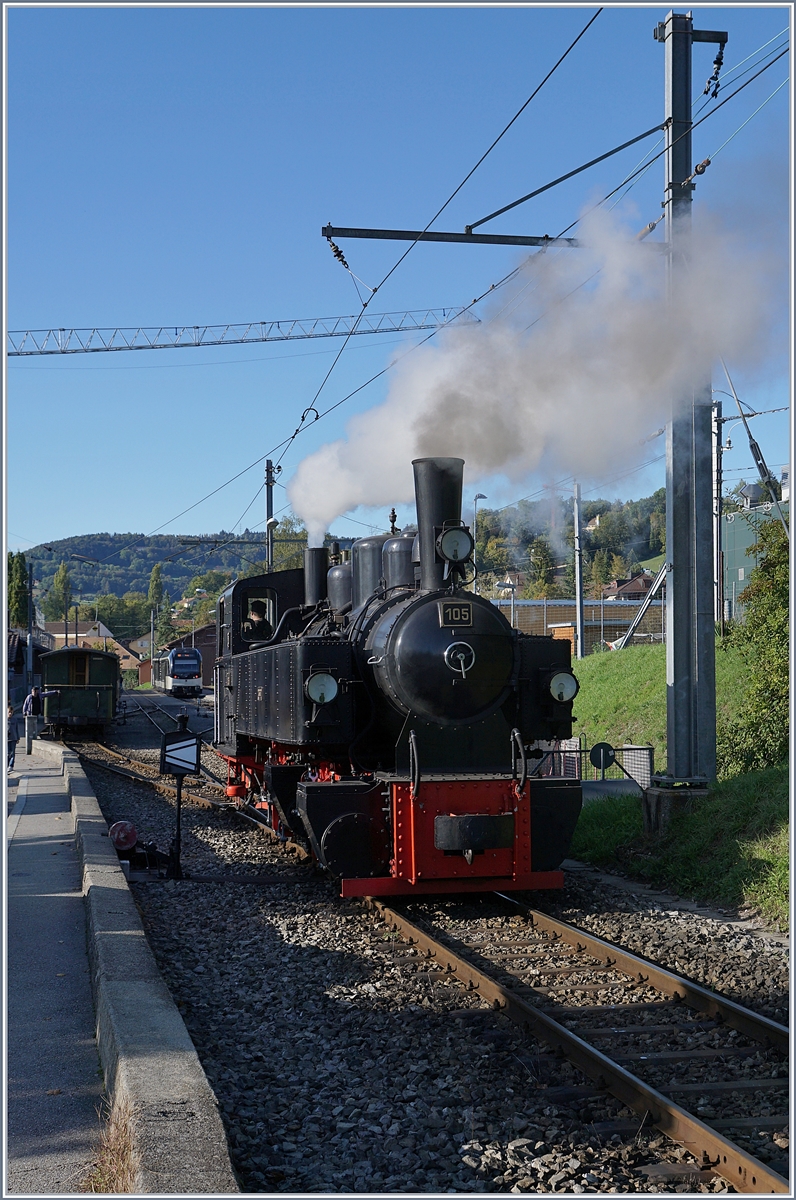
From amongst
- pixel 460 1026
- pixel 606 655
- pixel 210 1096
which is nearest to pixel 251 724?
pixel 460 1026

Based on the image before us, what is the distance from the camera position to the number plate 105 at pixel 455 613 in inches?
319

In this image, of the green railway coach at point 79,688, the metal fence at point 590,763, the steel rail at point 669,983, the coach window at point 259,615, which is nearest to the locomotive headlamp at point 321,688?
the steel rail at point 669,983

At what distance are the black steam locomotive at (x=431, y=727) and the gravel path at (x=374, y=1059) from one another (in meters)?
0.53

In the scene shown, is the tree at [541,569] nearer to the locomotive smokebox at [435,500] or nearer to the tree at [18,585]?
the tree at [18,585]

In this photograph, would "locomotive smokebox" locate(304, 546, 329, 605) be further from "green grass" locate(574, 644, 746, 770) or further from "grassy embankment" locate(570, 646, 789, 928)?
"green grass" locate(574, 644, 746, 770)

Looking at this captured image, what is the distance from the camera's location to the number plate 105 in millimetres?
8094

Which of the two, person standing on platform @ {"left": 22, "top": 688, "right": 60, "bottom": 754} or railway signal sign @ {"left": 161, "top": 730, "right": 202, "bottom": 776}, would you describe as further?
person standing on platform @ {"left": 22, "top": 688, "right": 60, "bottom": 754}

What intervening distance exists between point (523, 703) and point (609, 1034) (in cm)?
368

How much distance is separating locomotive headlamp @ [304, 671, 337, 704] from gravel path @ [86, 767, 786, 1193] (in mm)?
1669

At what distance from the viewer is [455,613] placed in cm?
813

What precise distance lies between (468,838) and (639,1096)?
3.33 meters

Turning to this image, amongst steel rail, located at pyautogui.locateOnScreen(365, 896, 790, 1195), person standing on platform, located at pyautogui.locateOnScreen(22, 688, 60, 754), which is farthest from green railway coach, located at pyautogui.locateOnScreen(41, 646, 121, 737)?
steel rail, located at pyautogui.locateOnScreen(365, 896, 790, 1195)

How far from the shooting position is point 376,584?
378 inches

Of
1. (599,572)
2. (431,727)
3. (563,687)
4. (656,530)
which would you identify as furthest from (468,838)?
(599,572)
